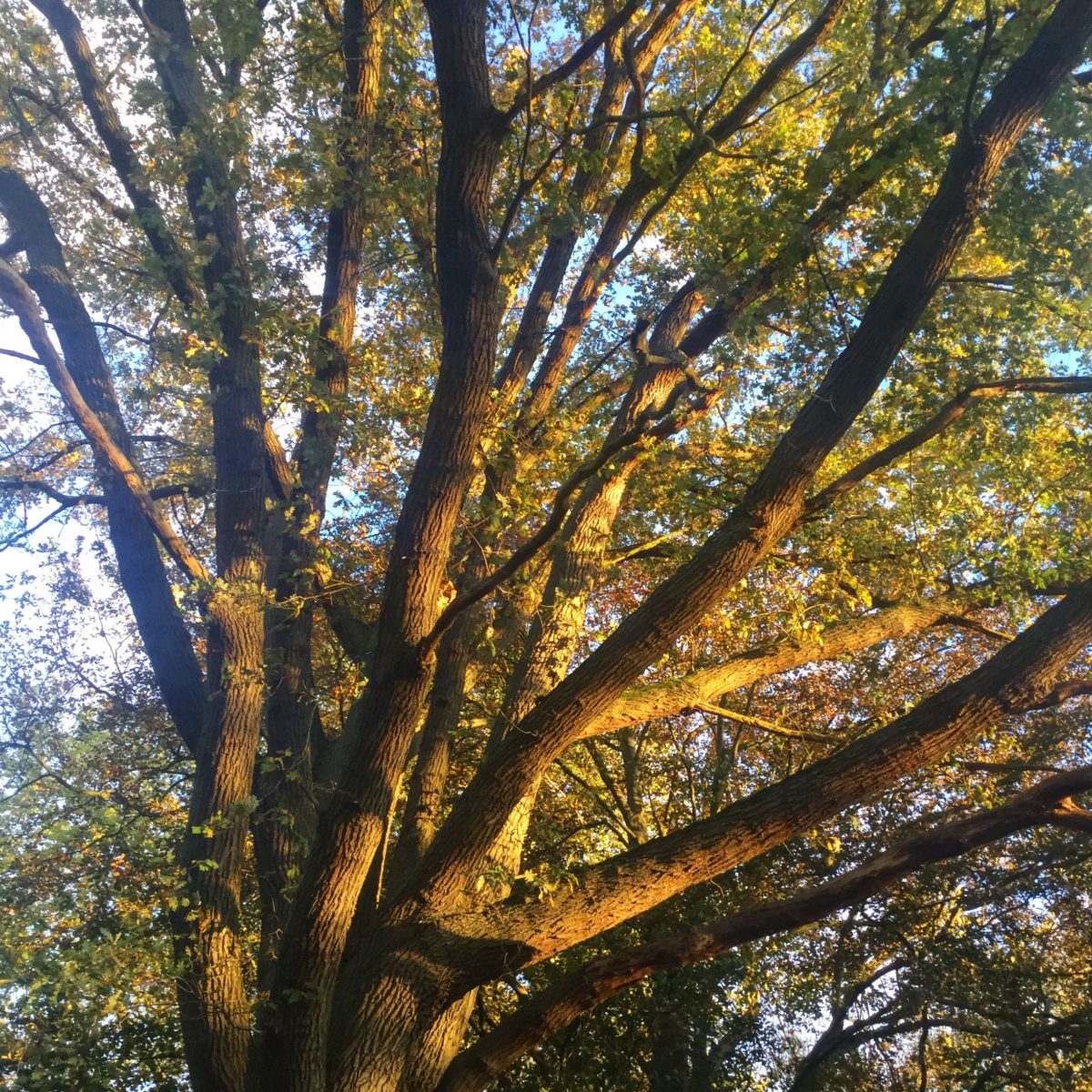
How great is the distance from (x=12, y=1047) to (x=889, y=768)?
4.63 meters

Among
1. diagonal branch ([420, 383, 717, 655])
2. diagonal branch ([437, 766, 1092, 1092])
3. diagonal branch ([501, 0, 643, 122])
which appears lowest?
diagonal branch ([437, 766, 1092, 1092])

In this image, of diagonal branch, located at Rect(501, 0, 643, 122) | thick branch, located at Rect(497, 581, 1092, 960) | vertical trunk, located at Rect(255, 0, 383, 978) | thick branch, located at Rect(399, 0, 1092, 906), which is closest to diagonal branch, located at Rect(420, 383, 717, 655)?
thick branch, located at Rect(399, 0, 1092, 906)

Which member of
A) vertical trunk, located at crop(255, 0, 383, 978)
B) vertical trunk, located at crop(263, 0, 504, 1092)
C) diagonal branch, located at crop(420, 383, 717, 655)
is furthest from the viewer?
vertical trunk, located at crop(255, 0, 383, 978)

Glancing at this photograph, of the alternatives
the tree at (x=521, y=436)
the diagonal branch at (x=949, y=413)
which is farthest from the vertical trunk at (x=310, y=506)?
the diagonal branch at (x=949, y=413)

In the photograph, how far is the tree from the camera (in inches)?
174

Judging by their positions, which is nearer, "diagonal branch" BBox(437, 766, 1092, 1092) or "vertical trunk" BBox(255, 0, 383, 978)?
"diagonal branch" BBox(437, 766, 1092, 1092)

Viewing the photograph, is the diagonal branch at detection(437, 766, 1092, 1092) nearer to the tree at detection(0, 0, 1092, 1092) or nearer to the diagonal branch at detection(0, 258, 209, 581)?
the tree at detection(0, 0, 1092, 1092)

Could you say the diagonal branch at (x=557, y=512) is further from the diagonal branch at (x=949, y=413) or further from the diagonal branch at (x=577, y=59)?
the diagonal branch at (x=577, y=59)

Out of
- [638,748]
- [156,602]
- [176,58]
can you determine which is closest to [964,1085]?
[638,748]

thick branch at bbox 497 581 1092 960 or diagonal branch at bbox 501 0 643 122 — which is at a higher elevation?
diagonal branch at bbox 501 0 643 122

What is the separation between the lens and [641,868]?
4.75 meters

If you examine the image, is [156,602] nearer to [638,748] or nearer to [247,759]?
[247,759]

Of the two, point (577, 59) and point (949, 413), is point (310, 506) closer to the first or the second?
point (577, 59)

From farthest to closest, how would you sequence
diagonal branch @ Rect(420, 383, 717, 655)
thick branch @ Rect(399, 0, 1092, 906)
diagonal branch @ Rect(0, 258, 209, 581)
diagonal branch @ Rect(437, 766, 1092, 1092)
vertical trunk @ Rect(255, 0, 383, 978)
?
diagonal branch @ Rect(0, 258, 209, 581), vertical trunk @ Rect(255, 0, 383, 978), diagonal branch @ Rect(437, 766, 1092, 1092), thick branch @ Rect(399, 0, 1092, 906), diagonal branch @ Rect(420, 383, 717, 655)
